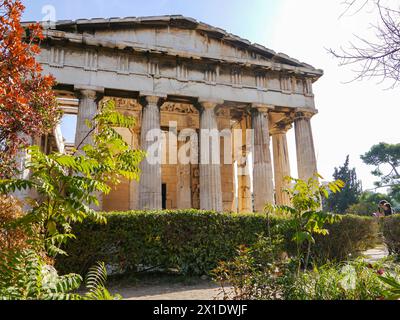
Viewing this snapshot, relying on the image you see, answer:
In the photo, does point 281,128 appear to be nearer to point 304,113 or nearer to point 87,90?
point 304,113

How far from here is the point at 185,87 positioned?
52.8ft

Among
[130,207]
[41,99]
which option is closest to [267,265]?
[41,99]

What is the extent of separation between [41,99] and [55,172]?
4448 mm

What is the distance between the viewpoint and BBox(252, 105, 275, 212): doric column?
52.3ft

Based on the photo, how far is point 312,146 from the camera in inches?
686

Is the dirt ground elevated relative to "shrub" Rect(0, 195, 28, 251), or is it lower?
lower

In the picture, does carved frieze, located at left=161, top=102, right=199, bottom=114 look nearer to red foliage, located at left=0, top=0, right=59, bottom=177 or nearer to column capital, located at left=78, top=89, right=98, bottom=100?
column capital, located at left=78, top=89, right=98, bottom=100

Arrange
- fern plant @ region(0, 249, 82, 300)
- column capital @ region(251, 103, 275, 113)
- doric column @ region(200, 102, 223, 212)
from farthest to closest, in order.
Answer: column capital @ region(251, 103, 275, 113), doric column @ region(200, 102, 223, 212), fern plant @ region(0, 249, 82, 300)

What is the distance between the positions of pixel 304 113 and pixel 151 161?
942 cm

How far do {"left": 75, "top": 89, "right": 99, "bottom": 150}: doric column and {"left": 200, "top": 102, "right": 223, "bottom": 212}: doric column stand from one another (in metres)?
5.43

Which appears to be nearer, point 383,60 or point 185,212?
point 383,60

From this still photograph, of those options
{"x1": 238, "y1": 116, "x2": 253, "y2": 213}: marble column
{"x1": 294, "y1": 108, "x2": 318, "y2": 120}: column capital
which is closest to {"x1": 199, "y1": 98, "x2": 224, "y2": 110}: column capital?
{"x1": 238, "y1": 116, "x2": 253, "y2": 213}: marble column

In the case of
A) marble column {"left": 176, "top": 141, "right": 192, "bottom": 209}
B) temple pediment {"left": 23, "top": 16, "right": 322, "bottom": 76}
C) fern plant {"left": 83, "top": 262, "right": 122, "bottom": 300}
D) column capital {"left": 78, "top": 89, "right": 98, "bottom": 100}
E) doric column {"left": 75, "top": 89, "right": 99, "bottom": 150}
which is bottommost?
fern plant {"left": 83, "top": 262, "right": 122, "bottom": 300}
